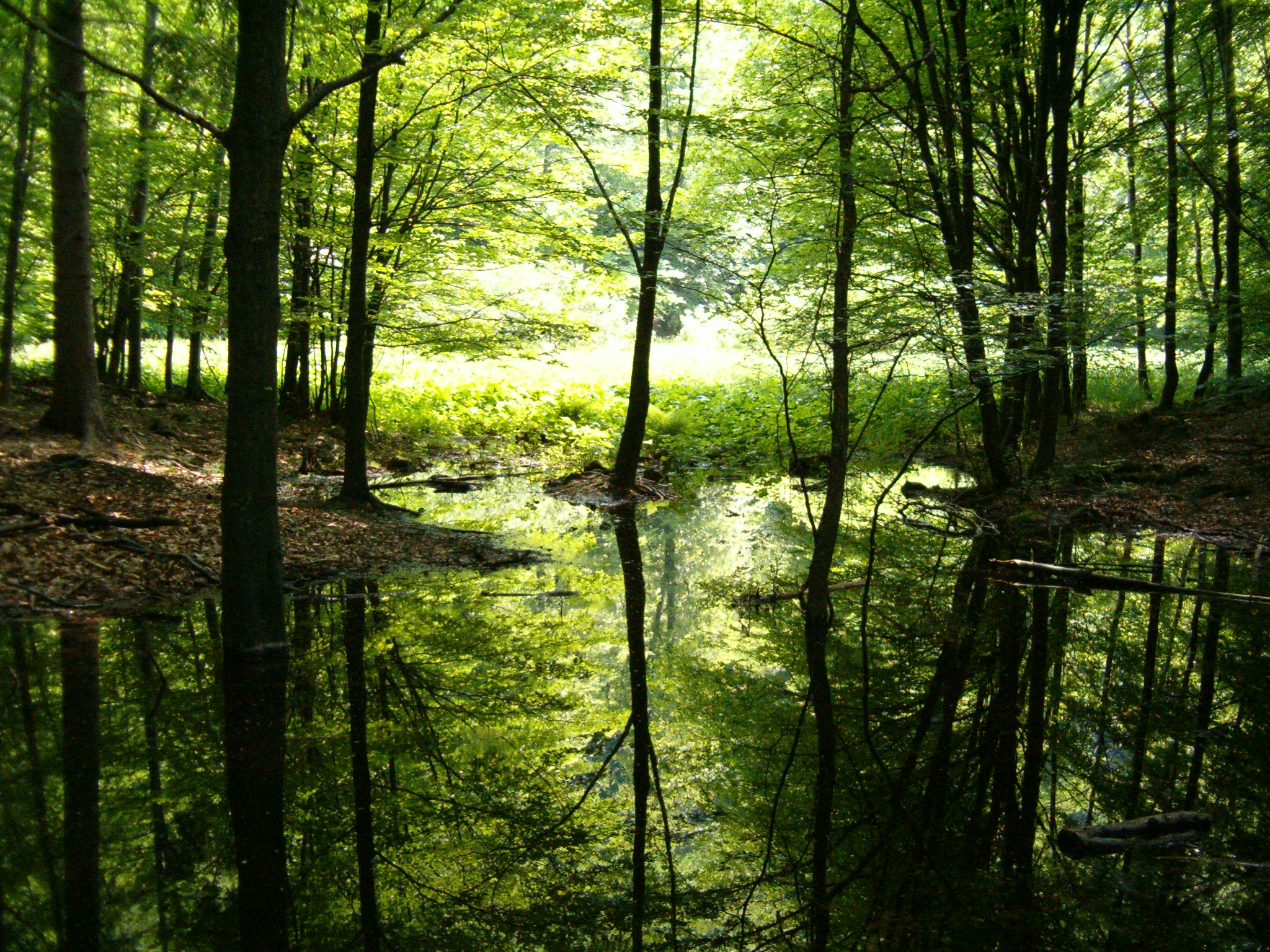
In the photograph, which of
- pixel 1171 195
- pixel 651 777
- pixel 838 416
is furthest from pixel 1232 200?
pixel 651 777

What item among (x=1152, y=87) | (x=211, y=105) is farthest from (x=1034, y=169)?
(x=211, y=105)

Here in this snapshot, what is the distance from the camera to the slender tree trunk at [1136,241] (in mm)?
13117

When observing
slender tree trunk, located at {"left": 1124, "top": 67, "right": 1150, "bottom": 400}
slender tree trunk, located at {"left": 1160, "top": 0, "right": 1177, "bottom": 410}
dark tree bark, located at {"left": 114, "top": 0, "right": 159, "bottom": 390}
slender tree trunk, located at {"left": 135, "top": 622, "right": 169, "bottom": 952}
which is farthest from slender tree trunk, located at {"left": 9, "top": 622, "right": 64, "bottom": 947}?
slender tree trunk, located at {"left": 1160, "top": 0, "right": 1177, "bottom": 410}

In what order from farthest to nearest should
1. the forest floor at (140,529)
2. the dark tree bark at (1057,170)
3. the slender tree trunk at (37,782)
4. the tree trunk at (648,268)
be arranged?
the tree trunk at (648,268) < the dark tree bark at (1057,170) < the forest floor at (140,529) < the slender tree trunk at (37,782)

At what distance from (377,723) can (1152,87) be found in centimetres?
1734

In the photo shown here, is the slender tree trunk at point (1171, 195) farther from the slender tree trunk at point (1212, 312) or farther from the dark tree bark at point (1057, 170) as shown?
the dark tree bark at point (1057, 170)

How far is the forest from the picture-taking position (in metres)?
3.36

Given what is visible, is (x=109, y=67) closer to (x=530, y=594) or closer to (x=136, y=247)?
(x=530, y=594)

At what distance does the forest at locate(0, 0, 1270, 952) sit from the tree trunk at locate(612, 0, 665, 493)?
0.08 meters

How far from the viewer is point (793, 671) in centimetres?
580

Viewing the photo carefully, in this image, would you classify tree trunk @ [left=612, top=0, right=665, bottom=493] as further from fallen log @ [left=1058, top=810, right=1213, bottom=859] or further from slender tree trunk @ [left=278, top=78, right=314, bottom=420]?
fallen log @ [left=1058, top=810, right=1213, bottom=859]

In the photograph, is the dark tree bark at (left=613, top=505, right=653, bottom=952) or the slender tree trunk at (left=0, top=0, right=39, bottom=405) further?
the slender tree trunk at (left=0, top=0, right=39, bottom=405)

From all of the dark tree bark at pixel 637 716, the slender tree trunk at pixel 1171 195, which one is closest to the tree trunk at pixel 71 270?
the dark tree bark at pixel 637 716

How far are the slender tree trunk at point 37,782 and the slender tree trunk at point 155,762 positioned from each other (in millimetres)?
283
